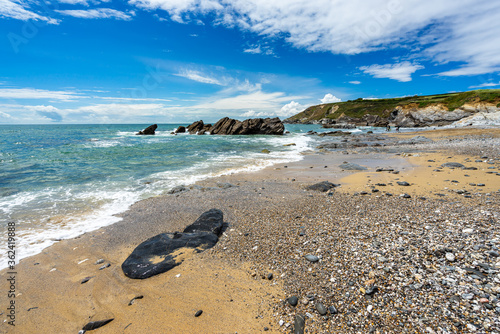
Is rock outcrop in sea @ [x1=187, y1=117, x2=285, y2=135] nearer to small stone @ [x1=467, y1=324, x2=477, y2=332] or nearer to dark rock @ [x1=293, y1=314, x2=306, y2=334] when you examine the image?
dark rock @ [x1=293, y1=314, x2=306, y2=334]

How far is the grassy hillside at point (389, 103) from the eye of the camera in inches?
2381

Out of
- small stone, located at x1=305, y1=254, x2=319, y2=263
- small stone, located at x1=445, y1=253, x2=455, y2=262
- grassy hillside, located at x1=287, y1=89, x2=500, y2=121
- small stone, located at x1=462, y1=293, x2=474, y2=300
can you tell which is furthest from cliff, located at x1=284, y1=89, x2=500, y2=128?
small stone, located at x1=305, y1=254, x2=319, y2=263

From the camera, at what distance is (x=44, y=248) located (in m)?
6.23

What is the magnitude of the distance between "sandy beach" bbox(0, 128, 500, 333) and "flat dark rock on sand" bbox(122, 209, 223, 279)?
0.72 ft

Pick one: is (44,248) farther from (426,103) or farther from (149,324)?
(426,103)

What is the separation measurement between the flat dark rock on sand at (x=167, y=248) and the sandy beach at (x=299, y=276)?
219 millimetres

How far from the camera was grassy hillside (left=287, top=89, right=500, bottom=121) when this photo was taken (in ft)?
198

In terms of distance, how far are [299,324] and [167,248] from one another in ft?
12.1

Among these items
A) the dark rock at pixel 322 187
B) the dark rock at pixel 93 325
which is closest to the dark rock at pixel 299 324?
the dark rock at pixel 93 325

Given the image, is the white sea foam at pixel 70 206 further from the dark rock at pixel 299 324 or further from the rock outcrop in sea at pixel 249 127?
the rock outcrop in sea at pixel 249 127

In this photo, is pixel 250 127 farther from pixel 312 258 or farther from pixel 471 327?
pixel 471 327

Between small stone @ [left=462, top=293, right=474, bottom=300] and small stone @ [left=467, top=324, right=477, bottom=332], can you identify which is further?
small stone @ [left=462, top=293, right=474, bottom=300]

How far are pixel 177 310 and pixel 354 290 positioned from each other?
10.9ft

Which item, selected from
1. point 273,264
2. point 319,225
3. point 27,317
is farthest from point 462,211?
point 27,317
